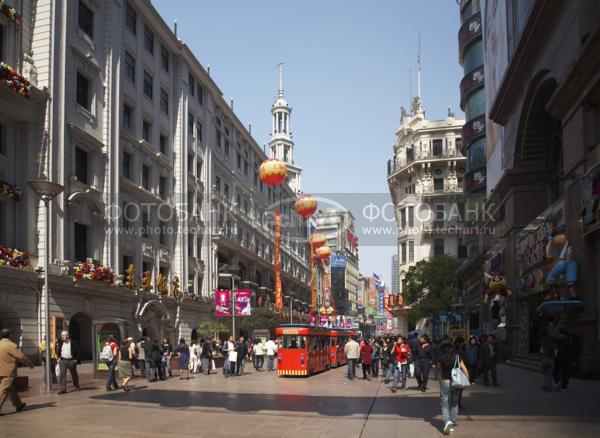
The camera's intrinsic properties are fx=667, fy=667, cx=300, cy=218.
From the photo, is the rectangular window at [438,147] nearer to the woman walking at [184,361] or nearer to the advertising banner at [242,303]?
the advertising banner at [242,303]

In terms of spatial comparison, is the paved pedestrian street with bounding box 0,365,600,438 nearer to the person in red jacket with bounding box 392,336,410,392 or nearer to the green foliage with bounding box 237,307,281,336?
the person in red jacket with bounding box 392,336,410,392

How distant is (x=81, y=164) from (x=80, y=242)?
399 cm

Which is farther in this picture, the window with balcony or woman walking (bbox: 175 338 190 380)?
the window with balcony

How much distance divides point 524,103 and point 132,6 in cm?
2425

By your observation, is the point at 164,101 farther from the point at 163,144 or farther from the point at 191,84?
the point at 191,84

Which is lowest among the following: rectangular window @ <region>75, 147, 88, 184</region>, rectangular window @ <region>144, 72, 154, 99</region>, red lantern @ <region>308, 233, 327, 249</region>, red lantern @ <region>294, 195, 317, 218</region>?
red lantern @ <region>308, 233, 327, 249</region>

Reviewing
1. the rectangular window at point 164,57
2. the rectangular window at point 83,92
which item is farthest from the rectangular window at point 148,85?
the rectangular window at point 83,92

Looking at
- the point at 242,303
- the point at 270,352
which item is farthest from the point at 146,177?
the point at 270,352

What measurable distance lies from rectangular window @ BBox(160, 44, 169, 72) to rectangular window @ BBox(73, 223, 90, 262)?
1622 centimetres

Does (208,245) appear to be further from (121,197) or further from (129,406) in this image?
(129,406)

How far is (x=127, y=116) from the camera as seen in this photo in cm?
3975

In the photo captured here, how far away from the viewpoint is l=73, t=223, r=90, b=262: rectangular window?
108ft

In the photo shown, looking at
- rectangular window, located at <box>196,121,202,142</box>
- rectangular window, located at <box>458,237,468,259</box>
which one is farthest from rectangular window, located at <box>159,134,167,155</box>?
rectangular window, located at <box>458,237,468,259</box>

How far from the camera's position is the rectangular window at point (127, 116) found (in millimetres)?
39250
